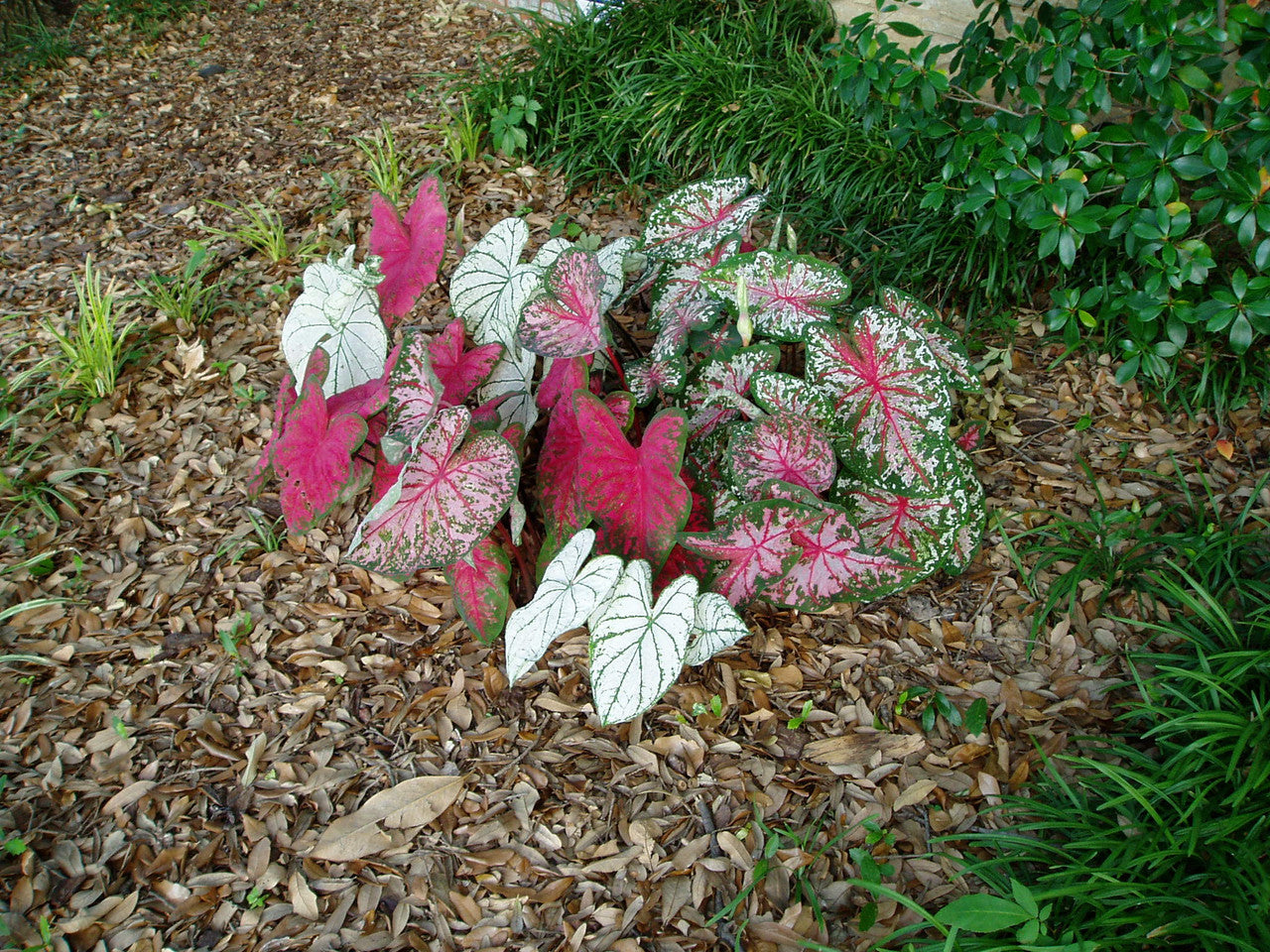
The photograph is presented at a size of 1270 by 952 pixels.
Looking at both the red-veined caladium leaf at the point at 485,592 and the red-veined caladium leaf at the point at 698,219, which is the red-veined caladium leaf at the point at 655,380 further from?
the red-veined caladium leaf at the point at 485,592

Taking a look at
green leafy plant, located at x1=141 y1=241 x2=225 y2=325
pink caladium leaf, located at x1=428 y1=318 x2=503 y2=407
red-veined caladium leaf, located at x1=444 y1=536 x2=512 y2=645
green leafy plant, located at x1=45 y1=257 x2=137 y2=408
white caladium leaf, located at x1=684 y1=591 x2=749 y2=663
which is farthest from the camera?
green leafy plant, located at x1=141 y1=241 x2=225 y2=325

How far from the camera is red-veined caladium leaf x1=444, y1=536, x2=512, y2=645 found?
171 centimetres

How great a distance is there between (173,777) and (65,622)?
1.71 ft

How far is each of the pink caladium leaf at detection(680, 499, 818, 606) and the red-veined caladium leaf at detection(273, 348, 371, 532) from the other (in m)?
0.69

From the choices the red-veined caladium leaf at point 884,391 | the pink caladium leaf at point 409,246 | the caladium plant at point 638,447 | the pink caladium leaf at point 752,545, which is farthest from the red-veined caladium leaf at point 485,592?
the red-veined caladium leaf at point 884,391

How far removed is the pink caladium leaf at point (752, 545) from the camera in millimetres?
1560

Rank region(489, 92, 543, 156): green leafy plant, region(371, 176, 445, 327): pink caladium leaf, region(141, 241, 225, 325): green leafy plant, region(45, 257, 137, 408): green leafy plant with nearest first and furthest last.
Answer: region(371, 176, 445, 327): pink caladium leaf
region(45, 257, 137, 408): green leafy plant
region(141, 241, 225, 325): green leafy plant
region(489, 92, 543, 156): green leafy plant

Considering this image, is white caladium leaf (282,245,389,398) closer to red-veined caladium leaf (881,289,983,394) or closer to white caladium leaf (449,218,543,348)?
white caladium leaf (449,218,543,348)

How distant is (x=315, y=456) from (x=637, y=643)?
0.75m

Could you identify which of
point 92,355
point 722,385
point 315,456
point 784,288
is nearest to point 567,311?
point 722,385

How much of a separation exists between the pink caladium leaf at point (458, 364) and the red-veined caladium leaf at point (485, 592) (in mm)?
345

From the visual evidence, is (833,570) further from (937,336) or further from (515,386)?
(515,386)

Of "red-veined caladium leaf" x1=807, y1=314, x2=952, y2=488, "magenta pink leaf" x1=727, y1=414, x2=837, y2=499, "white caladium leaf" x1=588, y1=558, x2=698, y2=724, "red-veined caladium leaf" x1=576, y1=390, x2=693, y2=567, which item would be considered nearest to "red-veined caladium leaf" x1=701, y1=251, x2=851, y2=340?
"red-veined caladium leaf" x1=807, y1=314, x2=952, y2=488

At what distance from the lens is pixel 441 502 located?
5.19ft
